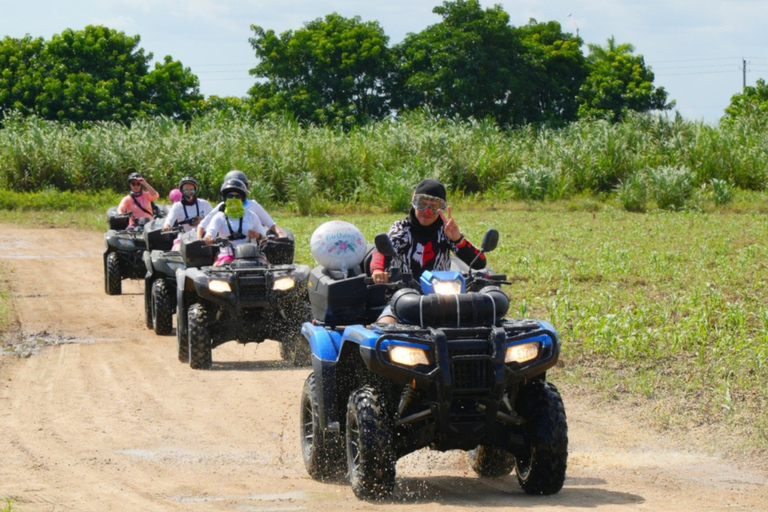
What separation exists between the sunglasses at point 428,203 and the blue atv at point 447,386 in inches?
25.2

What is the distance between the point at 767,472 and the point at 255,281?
5.40m

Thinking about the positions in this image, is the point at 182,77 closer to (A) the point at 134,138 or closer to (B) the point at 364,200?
(A) the point at 134,138

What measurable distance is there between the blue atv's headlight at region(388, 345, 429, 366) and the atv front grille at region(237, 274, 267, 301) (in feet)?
16.6

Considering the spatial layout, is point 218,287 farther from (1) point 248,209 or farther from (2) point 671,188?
(2) point 671,188

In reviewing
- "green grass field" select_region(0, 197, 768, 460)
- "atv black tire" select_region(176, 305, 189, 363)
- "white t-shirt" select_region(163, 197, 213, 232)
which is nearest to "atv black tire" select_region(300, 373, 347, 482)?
"green grass field" select_region(0, 197, 768, 460)

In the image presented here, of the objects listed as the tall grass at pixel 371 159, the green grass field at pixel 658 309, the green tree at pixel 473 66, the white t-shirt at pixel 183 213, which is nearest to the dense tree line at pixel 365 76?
the green tree at pixel 473 66

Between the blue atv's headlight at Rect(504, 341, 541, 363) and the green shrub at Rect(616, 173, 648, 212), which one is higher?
the green shrub at Rect(616, 173, 648, 212)

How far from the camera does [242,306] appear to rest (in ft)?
35.1

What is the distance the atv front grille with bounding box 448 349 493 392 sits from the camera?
577 centimetres

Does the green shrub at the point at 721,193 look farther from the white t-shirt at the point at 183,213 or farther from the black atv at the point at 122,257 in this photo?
the white t-shirt at the point at 183,213

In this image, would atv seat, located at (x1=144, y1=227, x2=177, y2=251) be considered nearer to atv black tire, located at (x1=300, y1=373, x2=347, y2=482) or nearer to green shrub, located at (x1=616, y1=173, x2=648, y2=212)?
atv black tire, located at (x1=300, y1=373, x2=347, y2=482)

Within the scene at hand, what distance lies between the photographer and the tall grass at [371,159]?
31438 mm

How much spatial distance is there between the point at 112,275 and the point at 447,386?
11.8 m

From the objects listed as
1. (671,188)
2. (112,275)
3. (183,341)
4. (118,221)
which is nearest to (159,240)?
(112,275)
